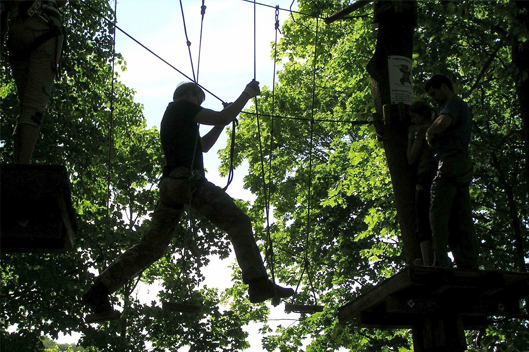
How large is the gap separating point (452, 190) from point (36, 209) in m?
3.37

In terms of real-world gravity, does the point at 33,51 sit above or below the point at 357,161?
below

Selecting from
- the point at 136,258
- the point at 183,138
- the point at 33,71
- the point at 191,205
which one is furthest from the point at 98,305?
the point at 33,71

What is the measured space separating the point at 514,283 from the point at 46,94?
13.1 feet

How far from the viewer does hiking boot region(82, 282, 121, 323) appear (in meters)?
4.93

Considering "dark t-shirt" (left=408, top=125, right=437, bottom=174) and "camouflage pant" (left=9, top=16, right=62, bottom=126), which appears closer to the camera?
"camouflage pant" (left=9, top=16, right=62, bottom=126)

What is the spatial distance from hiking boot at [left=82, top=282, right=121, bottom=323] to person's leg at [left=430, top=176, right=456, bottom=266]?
2582 millimetres

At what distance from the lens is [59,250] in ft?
13.6

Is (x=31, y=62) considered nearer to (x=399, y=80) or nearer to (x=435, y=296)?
(x=399, y=80)

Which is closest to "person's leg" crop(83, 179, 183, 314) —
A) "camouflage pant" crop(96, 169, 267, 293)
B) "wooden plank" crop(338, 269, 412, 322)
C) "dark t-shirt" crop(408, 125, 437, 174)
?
"camouflage pant" crop(96, 169, 267, 293)

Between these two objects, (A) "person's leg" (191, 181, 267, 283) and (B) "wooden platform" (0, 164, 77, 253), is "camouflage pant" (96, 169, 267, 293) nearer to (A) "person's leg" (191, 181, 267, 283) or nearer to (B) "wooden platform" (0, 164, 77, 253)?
(A) "person's leg" (191, 181, 267, 283)

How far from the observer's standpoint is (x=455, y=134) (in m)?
5.63

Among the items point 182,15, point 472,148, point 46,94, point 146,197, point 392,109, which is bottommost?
point 46,94

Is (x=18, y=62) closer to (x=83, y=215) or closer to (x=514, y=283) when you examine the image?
(x=514, y=283)

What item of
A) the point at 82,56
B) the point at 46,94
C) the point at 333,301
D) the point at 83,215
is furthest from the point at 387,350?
the point at 46,94
